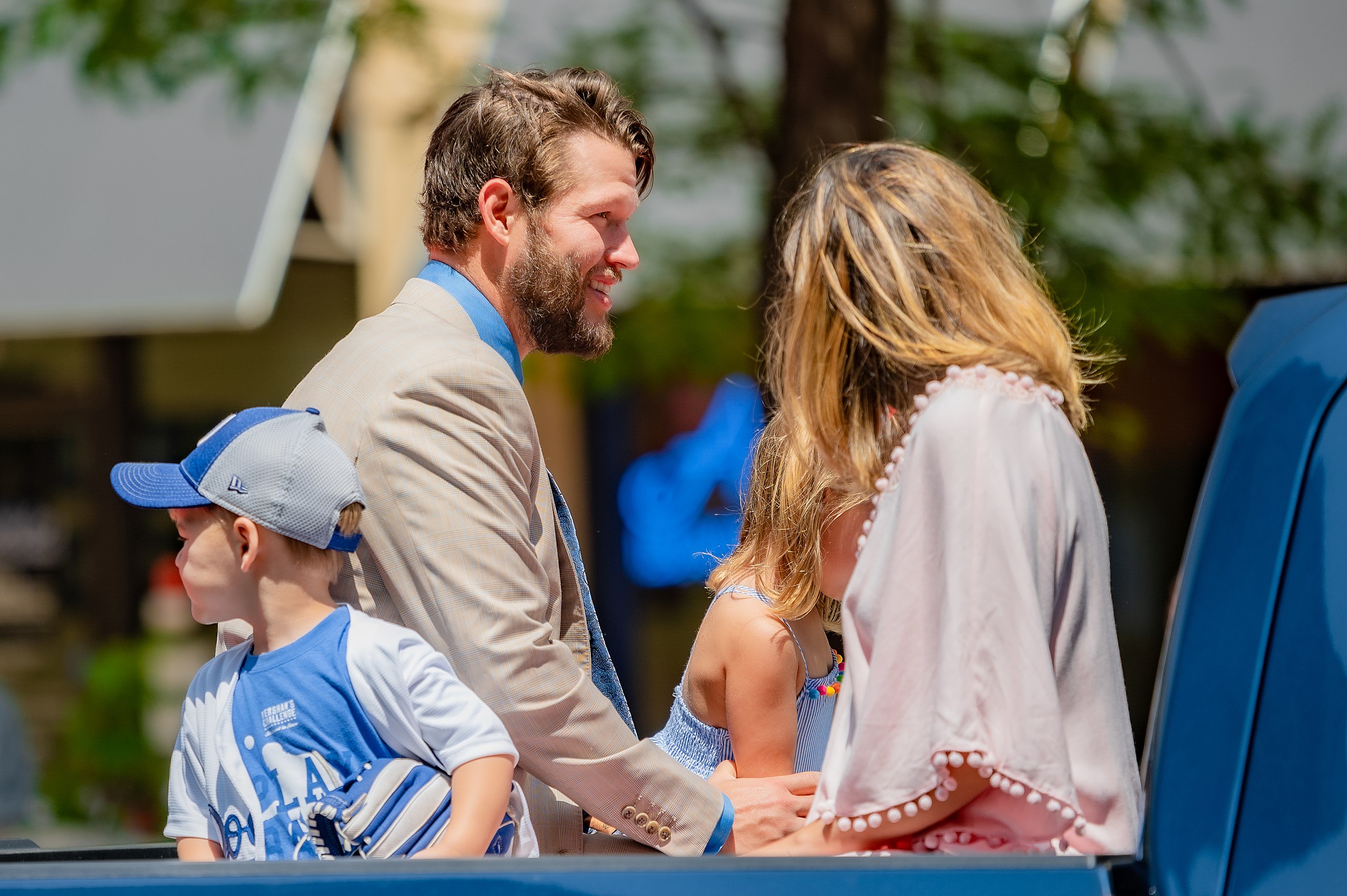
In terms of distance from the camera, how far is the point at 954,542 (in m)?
1.47

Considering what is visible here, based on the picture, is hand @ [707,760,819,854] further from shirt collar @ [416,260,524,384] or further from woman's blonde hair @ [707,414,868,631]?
shirt collar @ [416,260,524,384]

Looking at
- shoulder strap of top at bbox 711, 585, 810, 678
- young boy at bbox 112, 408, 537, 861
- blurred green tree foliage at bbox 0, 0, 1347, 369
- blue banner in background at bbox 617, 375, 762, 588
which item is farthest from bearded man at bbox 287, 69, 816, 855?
blue banner in background at bbox 617, 375, 762, 588

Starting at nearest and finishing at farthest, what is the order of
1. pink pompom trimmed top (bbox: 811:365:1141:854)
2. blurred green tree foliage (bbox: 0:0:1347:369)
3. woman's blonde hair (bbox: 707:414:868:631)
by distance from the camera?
1. pink pompom trimmed top (bbox: 811:365:1141:854)
2. woman's blonde hair (bbox: 707:414:868:631)
3. blurred green tree foliage (bbox: 0:0:1347:369)

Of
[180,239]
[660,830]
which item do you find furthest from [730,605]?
[180,239]

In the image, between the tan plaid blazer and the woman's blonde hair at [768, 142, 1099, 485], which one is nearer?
the woman's blonde hair at [768, 142, 1099, 485]

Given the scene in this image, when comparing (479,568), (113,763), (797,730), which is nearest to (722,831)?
(797,730)

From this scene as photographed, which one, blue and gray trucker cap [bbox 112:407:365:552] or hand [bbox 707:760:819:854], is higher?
blue and gray trucker cap [bbox 112:407:365:552]

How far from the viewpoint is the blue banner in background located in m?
7.79

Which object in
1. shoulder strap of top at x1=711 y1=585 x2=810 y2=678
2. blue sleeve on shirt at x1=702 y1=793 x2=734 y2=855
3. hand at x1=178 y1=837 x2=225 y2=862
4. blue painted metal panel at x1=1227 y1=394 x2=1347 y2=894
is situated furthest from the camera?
shoulder strap of top at x1=711 y1=585 x2=810 y2=678

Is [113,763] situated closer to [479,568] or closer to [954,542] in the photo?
[479,568]

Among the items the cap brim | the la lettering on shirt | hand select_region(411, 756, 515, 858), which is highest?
the cap brim

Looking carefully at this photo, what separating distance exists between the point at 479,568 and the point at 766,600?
536mm

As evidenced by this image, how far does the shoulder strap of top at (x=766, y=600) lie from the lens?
7.38ft

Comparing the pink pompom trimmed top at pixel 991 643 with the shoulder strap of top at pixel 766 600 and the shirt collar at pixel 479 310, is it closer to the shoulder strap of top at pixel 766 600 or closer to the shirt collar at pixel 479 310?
the shoulder strap of top at pixel 766 600
